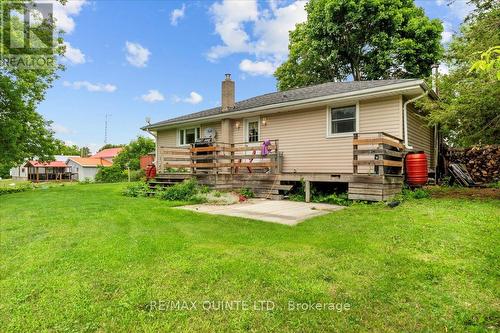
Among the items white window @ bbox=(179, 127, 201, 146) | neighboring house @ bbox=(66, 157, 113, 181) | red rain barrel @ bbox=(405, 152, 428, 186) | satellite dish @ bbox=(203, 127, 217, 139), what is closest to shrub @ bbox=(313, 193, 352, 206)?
red rain barrel @ bbox=(405, 152, 428, 186)

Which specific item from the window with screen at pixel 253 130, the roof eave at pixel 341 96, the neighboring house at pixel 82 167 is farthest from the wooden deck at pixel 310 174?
the neighboring house at pixel 82 167

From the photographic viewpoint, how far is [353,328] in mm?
1974

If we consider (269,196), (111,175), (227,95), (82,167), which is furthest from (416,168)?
(82,167)

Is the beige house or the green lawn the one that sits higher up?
the beige house

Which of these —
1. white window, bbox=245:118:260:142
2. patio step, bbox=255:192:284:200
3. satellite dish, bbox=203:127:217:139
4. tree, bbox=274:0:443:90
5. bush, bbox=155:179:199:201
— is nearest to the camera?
patio step, bbox=255:192:284:200

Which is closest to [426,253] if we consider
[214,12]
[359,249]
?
[359,249]

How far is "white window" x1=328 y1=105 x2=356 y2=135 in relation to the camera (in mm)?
9008

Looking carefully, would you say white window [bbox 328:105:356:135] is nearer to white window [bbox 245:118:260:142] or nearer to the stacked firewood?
white window [bbox 245:118:260:142]

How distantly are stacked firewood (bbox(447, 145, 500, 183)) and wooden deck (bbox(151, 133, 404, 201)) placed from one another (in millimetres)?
5441

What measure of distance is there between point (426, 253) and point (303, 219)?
214 cm

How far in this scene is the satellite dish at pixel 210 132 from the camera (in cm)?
1245

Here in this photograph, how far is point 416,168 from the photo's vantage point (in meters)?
7.79

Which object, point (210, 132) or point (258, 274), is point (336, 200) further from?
point (210, 132)

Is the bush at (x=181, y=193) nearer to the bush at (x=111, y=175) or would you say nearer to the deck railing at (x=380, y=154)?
the deck railing at (x=380, y=154)
